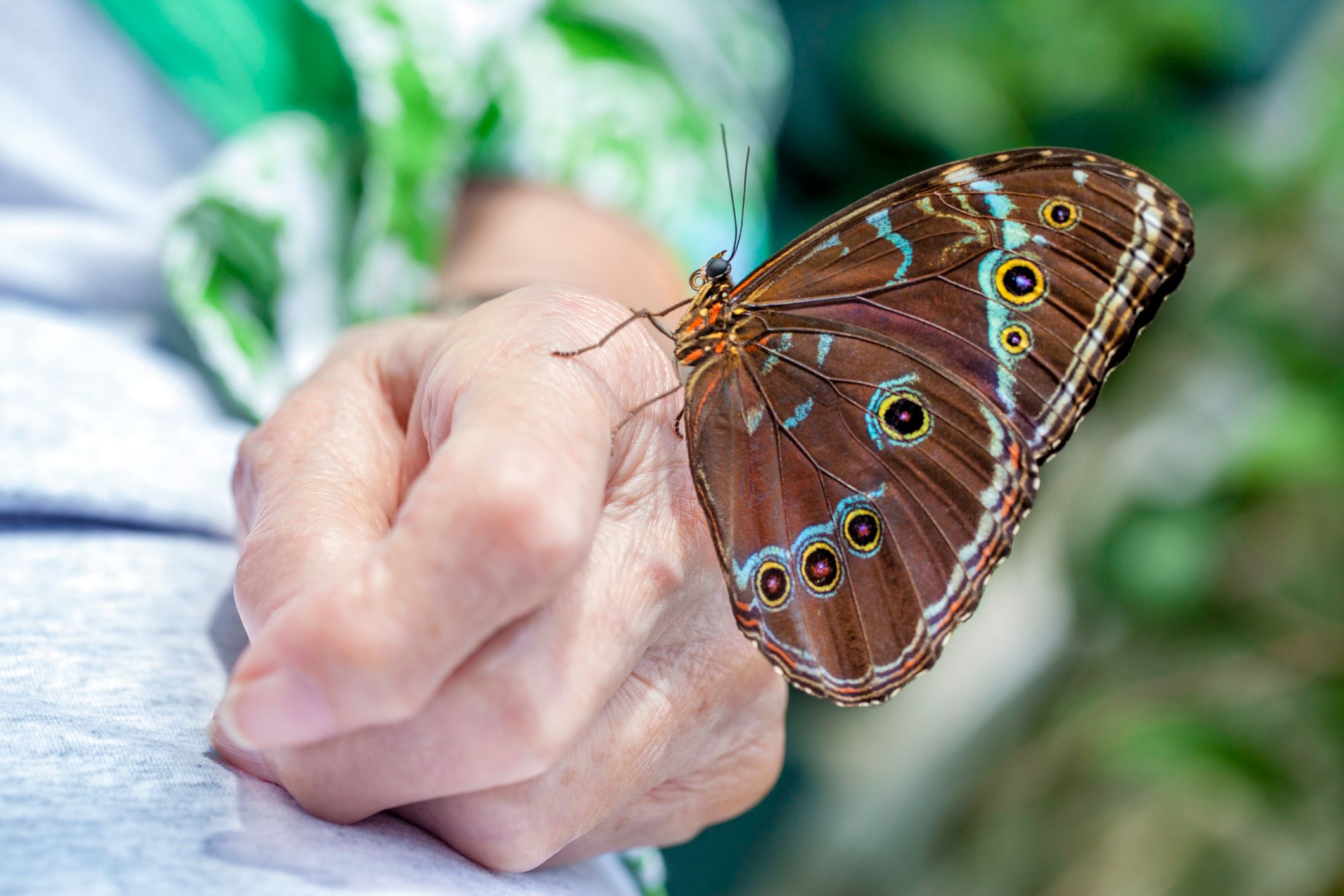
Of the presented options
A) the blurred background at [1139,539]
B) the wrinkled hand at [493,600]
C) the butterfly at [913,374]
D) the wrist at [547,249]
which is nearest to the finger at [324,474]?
the wrinkled hand at [493,600]

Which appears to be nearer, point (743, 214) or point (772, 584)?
point (772, 584)

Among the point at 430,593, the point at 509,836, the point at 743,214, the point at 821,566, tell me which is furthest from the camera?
the point at 743,214

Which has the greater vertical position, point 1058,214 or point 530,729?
point 1058,214

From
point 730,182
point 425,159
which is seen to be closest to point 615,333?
point 730,182

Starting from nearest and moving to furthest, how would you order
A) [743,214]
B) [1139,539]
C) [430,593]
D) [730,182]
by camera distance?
[430,593]
[730,182]
[743,214]
[1139,539]

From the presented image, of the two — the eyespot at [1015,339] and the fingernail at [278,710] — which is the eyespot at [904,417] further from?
the fingernail at [278,710]

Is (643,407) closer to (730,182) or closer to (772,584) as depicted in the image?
(772,584)

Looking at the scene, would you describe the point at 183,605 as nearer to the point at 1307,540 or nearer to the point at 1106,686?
the point at 1106,686

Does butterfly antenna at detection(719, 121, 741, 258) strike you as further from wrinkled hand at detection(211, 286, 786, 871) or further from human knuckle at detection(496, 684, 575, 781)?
human knuckle at detection(496, 684, 575, 781)
